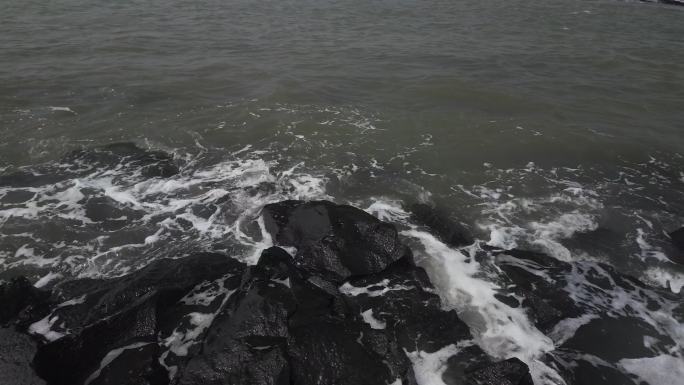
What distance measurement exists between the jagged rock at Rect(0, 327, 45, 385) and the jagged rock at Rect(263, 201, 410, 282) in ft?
14.3

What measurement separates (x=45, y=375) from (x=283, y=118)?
10889mm

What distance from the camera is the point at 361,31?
2573cm

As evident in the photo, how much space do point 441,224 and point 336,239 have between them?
2.88 m

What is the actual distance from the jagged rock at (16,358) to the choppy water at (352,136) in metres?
2.25

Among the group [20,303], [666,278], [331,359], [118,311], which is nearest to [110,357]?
[118,311]

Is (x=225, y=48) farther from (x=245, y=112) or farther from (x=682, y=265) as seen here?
(x=682, y=265)

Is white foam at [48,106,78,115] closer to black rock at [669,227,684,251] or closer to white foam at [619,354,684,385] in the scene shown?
white foam at [619,354,684,385]

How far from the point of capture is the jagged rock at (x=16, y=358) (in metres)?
5.23

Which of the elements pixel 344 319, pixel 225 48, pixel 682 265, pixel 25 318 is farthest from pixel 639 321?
pixel 225 48

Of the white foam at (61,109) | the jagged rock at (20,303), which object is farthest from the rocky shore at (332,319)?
the white foam at (61,109)

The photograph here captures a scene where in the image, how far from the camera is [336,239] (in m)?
8.05

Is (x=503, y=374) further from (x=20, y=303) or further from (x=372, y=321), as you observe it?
(x=20, y=303)

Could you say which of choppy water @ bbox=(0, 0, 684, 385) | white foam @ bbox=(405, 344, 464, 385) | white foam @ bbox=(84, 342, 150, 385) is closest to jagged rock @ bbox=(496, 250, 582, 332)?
choppy water @ bbox=(0, 0, 684, 385)

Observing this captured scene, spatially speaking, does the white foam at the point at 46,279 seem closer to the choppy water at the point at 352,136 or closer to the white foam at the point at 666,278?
the choppy water at the point at 352,136
